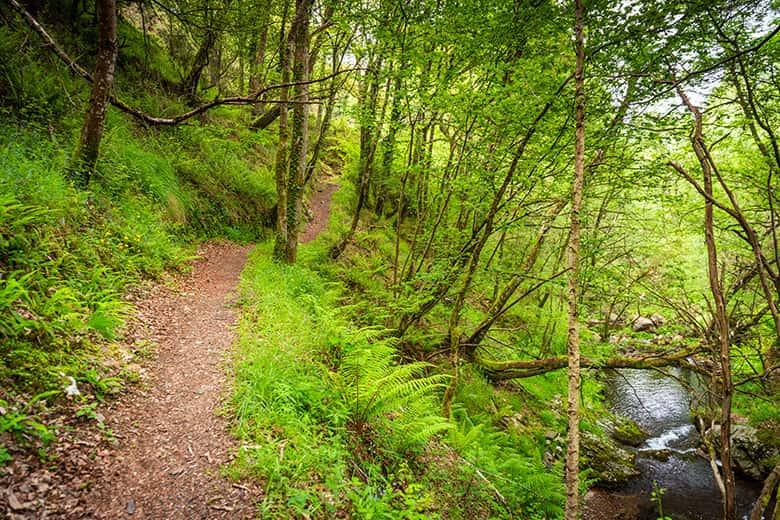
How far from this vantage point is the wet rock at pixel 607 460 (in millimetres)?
9438

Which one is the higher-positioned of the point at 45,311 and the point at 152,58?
the point at 152,58

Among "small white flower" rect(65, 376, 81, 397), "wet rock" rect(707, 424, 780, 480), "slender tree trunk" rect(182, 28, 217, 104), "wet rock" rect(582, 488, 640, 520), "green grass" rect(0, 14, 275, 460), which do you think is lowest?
"wet rock" rect(582, 488, 640, 520)

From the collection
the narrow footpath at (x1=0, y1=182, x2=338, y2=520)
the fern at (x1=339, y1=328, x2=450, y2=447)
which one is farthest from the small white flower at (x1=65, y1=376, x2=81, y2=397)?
the fern at (x1=339, y1=328, x2=450, y2=447)

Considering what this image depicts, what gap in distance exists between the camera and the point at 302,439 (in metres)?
3.86

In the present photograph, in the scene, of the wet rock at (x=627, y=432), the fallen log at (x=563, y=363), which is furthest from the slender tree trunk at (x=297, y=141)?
the wet rock at (x=627, y=432)

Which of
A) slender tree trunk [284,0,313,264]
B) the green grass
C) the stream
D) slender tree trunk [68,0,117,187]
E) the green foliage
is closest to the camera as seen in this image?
the green foliage

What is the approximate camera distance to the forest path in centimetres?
296

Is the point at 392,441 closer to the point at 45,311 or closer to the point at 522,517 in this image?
the point at 522,517

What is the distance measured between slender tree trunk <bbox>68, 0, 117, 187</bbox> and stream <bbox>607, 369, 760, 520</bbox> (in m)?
10.5

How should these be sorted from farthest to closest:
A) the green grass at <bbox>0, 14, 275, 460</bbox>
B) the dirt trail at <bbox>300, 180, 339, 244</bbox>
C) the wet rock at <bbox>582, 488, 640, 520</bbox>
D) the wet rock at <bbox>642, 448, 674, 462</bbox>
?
the dirt trail at <bbox>300, 180, 339, 244</bbox> → the wet rock at <bbox>642, 448, 674, 462</bbox> → the wet rock at <bbox>582, 488, 640, 520</bbox> → the green grass at <bbox>0, 14, 275, 460</bbox>

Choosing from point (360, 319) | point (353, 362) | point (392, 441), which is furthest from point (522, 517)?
point (360, 319)

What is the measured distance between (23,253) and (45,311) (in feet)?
3.61

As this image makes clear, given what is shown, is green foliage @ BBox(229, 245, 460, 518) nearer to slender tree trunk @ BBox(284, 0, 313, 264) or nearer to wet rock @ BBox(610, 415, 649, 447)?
slender tree trunk @ BBox(284, 0, 313, 264)

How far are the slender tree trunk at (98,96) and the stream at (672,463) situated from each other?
10.5m
